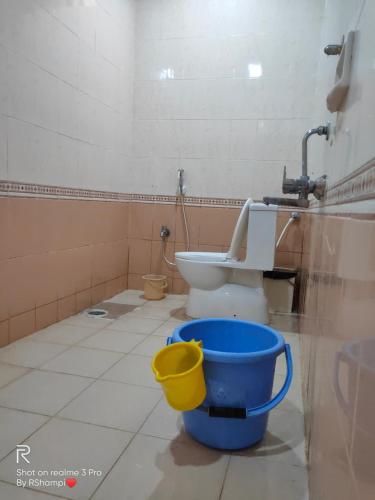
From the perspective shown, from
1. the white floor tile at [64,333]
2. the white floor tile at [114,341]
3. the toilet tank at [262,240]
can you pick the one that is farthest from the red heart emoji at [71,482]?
the toilet tank at [262,240]

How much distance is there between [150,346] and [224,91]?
6.25 feet

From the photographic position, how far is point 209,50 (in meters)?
2.62

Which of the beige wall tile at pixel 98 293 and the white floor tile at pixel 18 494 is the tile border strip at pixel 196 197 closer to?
the beige wall tile at pixel 98 293

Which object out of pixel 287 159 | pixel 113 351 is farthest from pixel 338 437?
pixel 287 159

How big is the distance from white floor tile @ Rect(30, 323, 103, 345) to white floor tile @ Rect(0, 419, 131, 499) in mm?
696

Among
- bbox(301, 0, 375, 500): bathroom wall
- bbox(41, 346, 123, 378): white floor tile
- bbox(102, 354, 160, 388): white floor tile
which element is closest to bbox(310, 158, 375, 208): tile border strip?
bbox(301, 0, 375, 500): bathroom wall

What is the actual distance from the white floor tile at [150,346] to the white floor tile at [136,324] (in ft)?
0.34

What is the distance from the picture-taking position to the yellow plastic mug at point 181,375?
90 centimetres

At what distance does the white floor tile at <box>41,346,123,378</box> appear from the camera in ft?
4.83

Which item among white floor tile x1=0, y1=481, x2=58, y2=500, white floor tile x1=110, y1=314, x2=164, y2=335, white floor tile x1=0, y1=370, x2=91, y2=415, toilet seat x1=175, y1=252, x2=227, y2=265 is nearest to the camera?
white floor tile x1=0, y1=481, x2=58, y2=500

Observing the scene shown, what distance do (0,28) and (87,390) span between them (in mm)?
1557

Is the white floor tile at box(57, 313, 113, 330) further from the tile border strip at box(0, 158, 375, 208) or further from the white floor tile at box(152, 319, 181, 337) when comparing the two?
the tile border strip at box(0, 158, 375, 208)

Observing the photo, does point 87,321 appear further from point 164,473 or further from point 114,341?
point 164,473

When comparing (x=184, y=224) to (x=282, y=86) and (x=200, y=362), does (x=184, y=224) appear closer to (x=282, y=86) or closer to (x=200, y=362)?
(x=282, y=86)
